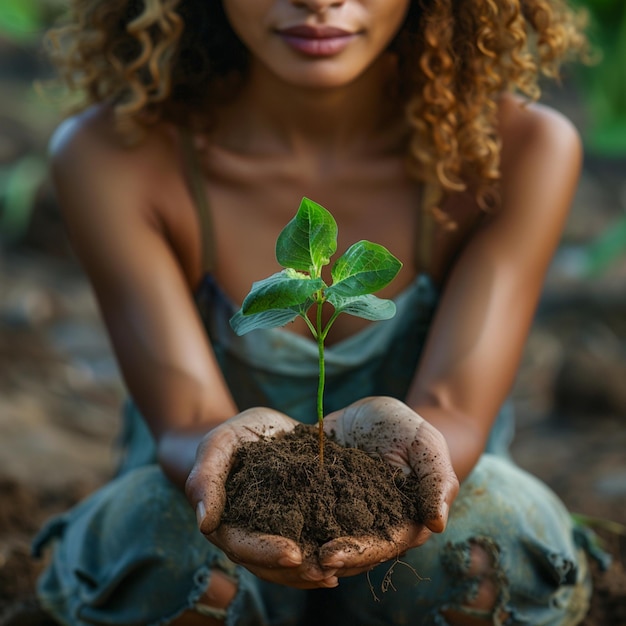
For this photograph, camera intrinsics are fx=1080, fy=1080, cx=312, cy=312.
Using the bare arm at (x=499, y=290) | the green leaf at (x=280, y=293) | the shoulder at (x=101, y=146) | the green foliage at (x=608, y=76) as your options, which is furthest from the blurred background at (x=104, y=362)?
the green leaf at (x=280, y=293)

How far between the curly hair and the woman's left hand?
18.7 inches

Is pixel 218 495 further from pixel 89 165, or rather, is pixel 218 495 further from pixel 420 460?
pixel 89 165

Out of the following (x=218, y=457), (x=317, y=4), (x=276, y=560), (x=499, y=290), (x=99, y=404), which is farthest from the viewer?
(x=99, y=404)

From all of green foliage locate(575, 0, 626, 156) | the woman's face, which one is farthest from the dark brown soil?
green foliage locate(575, 0, 626, 156)

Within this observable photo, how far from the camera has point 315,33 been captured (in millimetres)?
1414

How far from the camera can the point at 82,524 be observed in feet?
5.29

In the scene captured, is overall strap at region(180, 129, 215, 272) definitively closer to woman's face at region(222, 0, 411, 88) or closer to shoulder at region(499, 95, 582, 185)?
woman's face at region(222, 0, 411, 88)

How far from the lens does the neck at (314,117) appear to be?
5.53 feet

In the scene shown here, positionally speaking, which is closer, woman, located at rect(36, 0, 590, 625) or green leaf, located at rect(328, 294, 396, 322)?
green leaf, located at rect(328, 294, 396, 322)

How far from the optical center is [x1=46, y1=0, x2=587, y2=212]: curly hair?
5.18 ft

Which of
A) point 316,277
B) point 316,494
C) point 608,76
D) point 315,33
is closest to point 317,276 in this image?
point 316,277

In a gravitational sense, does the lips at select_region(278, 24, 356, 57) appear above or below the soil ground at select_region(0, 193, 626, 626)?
above

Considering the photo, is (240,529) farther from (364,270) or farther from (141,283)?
(141,283)

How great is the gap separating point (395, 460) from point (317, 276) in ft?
0.80
